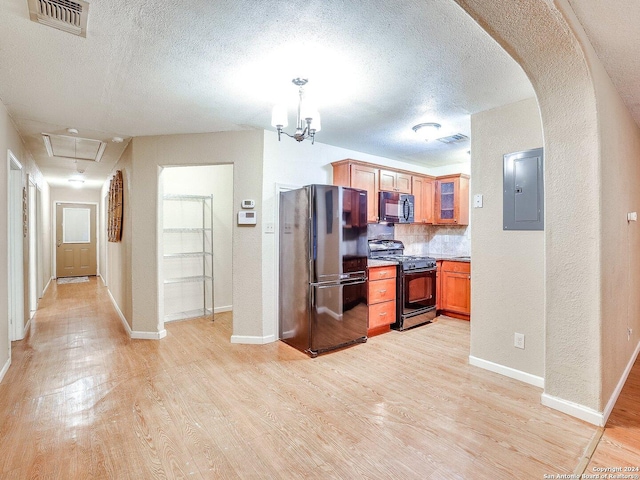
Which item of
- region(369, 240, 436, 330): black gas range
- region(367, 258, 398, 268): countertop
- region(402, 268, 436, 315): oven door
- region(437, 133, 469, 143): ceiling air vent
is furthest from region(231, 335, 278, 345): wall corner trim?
region(437, 133, 469, 143): ceiling air vent

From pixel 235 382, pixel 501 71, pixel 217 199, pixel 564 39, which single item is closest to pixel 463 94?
pixel 501 71

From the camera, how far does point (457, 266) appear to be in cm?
454

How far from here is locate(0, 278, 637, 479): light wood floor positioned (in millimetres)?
1733

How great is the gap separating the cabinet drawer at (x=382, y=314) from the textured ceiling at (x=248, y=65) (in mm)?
2044

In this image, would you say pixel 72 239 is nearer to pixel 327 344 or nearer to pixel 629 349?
pixel 327 344

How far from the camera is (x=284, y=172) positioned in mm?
3773

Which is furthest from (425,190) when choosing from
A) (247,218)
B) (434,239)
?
(247,218)

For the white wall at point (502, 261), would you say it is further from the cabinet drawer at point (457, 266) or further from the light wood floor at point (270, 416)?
the cabinet drawer at point (457, 266)

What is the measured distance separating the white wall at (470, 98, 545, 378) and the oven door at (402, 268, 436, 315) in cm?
117

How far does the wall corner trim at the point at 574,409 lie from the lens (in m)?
2.03

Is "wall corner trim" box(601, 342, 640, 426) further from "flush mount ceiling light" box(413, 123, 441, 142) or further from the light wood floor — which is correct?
"flush mount ceiling light" box(413, 123, 441, 142)

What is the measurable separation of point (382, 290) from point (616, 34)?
2.91m

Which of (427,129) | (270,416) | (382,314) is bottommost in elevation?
(270,416)

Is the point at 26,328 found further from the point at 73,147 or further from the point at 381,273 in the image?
the point at 381,273
